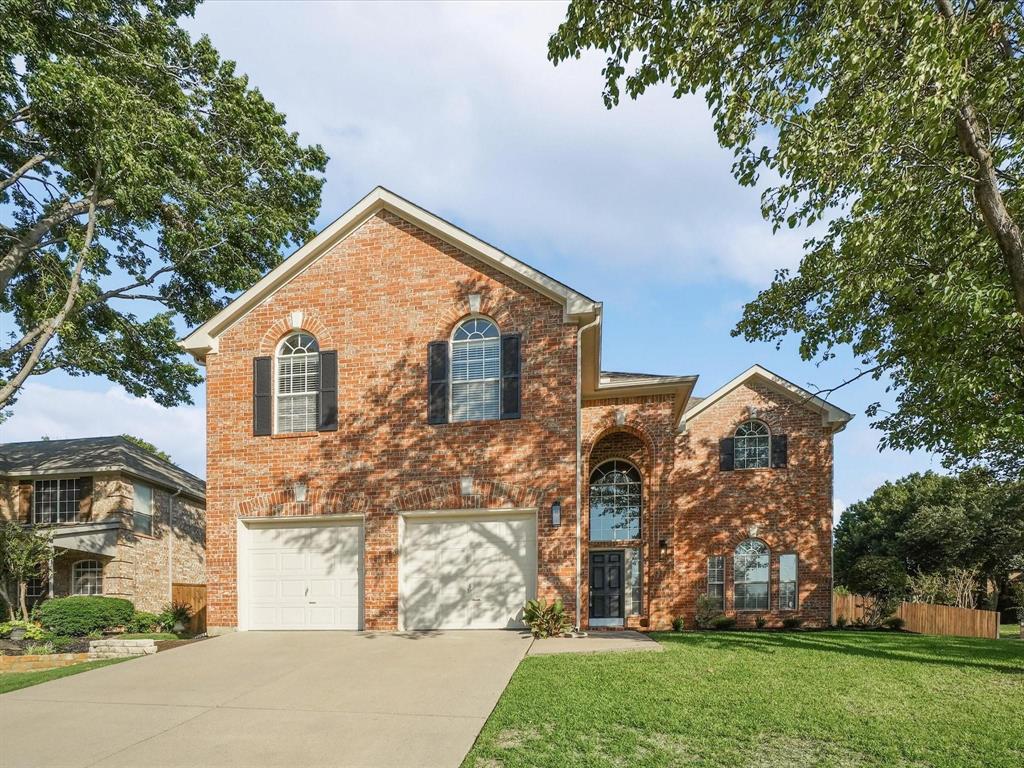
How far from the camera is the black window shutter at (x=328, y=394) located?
44.3 ft

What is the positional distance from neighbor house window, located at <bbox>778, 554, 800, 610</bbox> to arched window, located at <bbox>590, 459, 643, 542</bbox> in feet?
14.8

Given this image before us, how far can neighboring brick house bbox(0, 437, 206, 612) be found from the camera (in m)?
20.5

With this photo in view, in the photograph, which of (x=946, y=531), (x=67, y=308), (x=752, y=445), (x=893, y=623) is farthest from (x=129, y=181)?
(x=946, y=531)

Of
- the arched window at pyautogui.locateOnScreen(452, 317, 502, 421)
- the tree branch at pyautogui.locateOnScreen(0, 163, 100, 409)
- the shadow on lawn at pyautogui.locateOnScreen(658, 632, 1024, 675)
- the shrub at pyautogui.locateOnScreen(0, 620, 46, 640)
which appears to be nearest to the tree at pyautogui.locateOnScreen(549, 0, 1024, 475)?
the shadow on lawn at pyautogui.locateOnScreen(658, 632, 1024, 675)

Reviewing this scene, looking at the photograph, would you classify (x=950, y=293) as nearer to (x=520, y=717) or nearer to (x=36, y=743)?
(x=520, y=717)

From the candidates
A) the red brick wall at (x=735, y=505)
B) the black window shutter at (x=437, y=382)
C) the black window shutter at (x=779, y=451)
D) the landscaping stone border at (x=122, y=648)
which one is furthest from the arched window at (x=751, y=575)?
the landscaping stone border at (x=122, y=648)

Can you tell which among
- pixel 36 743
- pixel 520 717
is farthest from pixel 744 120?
pixel 36 743

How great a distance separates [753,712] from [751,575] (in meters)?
13.8

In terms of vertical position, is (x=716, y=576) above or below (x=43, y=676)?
below

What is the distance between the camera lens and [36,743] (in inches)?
281

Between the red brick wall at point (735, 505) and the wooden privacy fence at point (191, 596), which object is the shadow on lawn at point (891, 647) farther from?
the wooden privacy fence at point (191, 596)

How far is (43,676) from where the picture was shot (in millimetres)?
10664

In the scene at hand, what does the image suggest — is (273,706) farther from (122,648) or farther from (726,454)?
(726,454)

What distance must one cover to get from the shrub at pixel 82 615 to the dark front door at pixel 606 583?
13206mm
